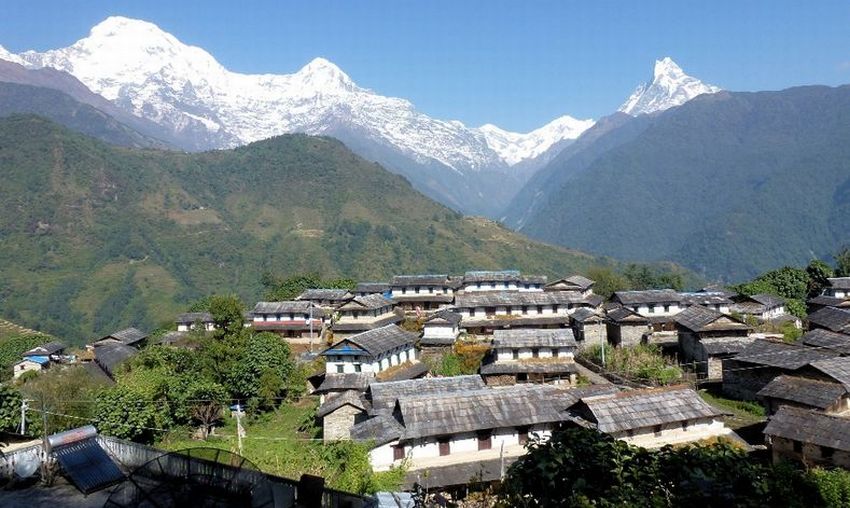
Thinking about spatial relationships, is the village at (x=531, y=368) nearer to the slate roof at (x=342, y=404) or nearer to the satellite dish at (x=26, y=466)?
the slate roof at (x=342, y=404)

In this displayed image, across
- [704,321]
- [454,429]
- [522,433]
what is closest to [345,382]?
[454,429]

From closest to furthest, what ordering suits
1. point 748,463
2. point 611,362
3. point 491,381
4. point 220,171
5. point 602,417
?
1. point 748,463
2. point 602,417
3. point 491,381
4. point 611,362
5. point 220,171

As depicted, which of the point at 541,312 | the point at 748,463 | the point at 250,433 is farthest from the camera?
the point at 541,312

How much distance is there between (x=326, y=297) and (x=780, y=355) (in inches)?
1852

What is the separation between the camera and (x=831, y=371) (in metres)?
29.2

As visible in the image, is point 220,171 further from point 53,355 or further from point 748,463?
point 748,463

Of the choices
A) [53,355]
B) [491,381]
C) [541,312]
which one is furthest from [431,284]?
[53,355]

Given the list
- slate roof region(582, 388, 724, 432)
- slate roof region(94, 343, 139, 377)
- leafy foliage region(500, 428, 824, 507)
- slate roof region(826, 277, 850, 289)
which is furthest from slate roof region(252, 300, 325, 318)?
slate roof region(826, 277, 850, 289)

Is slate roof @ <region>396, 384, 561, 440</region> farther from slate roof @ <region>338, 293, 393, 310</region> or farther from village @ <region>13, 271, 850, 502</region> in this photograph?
slate roof @ <region>338, 293, 393, 310</region>

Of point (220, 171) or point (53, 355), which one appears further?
point (220, 171)

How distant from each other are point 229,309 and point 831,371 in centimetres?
3937

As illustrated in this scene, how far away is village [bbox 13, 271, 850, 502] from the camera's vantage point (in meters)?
27.0

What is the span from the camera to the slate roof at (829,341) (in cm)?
3603

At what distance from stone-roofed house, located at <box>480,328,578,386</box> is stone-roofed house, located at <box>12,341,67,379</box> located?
46.1 metres
